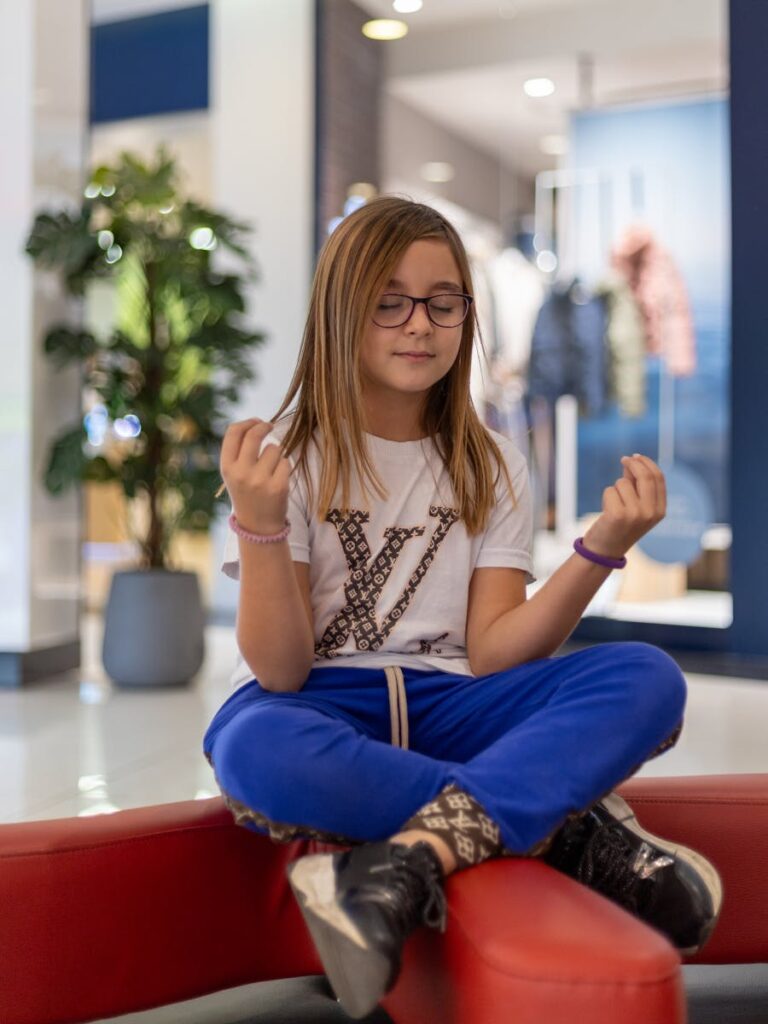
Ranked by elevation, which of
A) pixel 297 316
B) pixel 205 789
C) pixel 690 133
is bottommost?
pixel 205 789

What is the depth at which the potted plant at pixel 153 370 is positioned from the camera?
4211mm

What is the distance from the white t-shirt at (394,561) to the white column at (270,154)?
400 cm

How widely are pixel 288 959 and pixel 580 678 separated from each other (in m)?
0.52

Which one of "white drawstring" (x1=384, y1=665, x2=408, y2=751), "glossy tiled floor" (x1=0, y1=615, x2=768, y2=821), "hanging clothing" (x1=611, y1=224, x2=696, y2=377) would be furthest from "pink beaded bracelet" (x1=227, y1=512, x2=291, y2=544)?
"hanging clothing" (x1=611, y1=224, x2=696, y2=377)

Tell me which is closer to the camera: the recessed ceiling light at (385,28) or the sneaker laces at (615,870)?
the sneaker laces at (615,870)

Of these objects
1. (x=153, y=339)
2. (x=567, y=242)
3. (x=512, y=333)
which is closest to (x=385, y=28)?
(x=567, y=242)

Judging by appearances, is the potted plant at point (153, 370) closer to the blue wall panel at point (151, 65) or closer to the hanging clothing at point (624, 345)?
the hanging clothing at point (624, 345)

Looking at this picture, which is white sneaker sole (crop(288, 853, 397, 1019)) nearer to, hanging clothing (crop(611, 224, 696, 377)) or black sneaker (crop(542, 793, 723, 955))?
black sneaker (crop(542, 793, 723, 955))

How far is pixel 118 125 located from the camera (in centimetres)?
680

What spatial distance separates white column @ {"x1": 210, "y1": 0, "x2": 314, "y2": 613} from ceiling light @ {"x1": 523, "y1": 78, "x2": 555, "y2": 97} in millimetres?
1029

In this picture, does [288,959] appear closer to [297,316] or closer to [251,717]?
[251,717]

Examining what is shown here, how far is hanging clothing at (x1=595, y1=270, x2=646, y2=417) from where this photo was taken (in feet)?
16.7

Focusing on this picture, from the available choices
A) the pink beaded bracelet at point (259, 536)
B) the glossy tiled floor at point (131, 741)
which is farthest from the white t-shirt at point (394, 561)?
the glossy tiled floor at point (131, 741)

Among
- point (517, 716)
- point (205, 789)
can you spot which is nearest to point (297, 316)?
point (205, 789)
